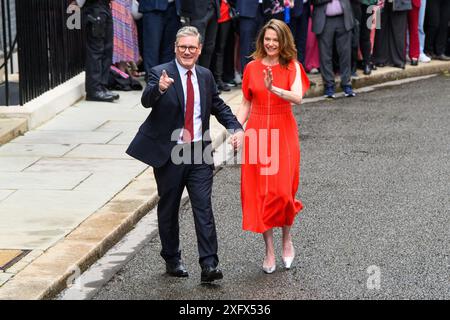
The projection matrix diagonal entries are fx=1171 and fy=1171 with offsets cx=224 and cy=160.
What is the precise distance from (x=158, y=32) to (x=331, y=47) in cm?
244

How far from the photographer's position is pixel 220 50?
15.6 metres

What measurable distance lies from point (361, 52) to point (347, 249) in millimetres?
8893

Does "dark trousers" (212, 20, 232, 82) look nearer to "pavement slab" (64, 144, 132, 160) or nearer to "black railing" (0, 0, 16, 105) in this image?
"black railing" (0, 0, 16, 105)

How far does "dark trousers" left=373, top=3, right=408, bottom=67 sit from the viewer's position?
17422 mm

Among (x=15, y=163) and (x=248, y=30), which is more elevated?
(x=248, y=30)

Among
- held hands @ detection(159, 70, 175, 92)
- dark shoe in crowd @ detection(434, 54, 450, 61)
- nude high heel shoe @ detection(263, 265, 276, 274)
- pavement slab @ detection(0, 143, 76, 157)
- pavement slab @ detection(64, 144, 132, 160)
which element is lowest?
dark shoe in crowd @ detection(434, 54, 450, 61)

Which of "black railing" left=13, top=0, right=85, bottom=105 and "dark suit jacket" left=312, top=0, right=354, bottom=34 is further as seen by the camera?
"dark suit jacket" left=312, top=0, right=354, bottom=34

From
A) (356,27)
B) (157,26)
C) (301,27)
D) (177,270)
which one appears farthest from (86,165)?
(356,27)

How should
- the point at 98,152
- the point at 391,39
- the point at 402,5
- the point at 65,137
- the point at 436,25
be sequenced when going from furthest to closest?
the point at 436,25, the point at 391,39, the point at 402,5, the point at 65,137, the point at 98,152

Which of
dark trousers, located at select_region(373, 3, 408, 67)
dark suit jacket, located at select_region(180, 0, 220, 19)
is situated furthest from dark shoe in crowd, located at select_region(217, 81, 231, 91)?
dark trousers, located at select_region(373, 3, 408, 67)

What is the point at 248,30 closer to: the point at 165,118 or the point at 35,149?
the point at 35,149

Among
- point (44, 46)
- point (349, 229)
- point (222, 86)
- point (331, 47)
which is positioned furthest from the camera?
point (331, 47)

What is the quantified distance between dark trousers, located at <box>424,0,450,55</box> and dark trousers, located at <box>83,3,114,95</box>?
598cm

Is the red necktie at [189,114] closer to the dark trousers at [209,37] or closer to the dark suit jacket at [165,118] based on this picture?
the dark suit jacket at [165,118]
